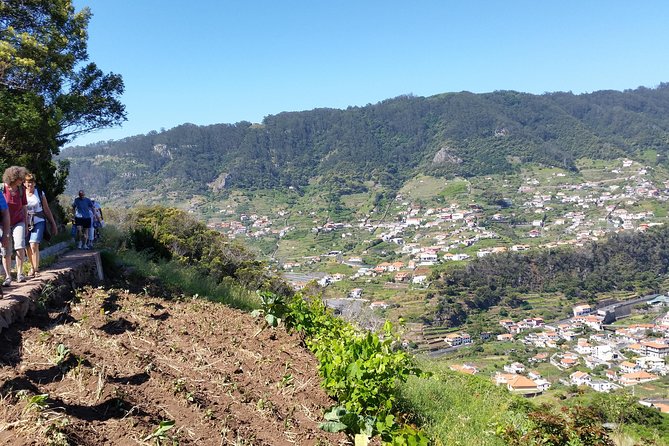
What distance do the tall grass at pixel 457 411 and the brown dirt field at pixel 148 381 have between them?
1.06m

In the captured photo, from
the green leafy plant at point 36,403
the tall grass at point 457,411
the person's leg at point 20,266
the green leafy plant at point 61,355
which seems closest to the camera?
the green leafy plant at point 36,403

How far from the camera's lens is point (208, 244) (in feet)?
62.3

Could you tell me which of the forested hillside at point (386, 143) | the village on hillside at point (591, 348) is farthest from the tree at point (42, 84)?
the forested hillside at point (386, 143)

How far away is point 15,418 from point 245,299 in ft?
16.9

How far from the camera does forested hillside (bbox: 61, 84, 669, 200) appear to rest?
378ft

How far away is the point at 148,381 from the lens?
310 centimetres

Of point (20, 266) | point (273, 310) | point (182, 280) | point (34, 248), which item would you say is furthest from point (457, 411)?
point (34, 248)

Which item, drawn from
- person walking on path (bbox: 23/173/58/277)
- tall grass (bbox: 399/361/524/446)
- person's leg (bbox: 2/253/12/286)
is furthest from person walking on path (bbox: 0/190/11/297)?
tall grass (bbox: 399/361/524/446)

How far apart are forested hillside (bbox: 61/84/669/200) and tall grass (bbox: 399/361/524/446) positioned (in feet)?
346

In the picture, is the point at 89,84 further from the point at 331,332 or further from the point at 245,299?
the point at 331,332

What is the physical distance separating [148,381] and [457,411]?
125 inches

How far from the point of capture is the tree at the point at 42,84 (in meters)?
7.91

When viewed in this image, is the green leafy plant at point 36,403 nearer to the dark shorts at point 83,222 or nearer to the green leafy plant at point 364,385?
the green leafy plant at point 364,385

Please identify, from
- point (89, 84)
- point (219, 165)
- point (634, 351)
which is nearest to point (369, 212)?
point (219, 165)
